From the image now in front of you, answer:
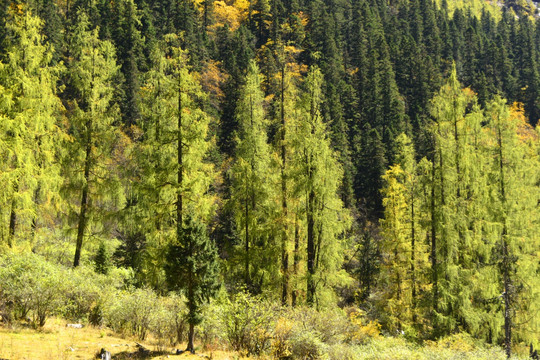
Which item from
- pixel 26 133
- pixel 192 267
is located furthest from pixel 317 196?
pixel 26 133

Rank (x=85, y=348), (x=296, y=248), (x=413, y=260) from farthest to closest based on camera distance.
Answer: (x=413, y=260)
(x=296, y=248)
(x=85, y=348)

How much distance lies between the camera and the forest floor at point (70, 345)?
865cm

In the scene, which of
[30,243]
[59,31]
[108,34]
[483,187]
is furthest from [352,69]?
[30,243]

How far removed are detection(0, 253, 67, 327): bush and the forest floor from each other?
0.52 meters

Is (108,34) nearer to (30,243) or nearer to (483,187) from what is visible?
(30,243)

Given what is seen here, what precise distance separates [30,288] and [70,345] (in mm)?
1825

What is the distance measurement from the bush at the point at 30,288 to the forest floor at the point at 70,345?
1.70ft

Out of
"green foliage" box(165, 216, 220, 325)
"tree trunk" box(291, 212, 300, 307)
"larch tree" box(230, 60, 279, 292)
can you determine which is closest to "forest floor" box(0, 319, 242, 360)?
"green foliage" box(165, 216, 220, 325)

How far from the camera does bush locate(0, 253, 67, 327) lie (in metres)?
10.1

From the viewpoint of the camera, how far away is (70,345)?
9.68 meters

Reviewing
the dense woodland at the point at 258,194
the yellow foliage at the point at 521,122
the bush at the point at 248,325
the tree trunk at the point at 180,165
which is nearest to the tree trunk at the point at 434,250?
the dense woodland at the point at 258,194

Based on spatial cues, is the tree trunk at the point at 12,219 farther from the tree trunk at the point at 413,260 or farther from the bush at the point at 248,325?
the tree trunk at the point at 413,260

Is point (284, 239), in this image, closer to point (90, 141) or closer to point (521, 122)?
point (90, 141)

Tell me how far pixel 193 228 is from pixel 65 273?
4.39 m
